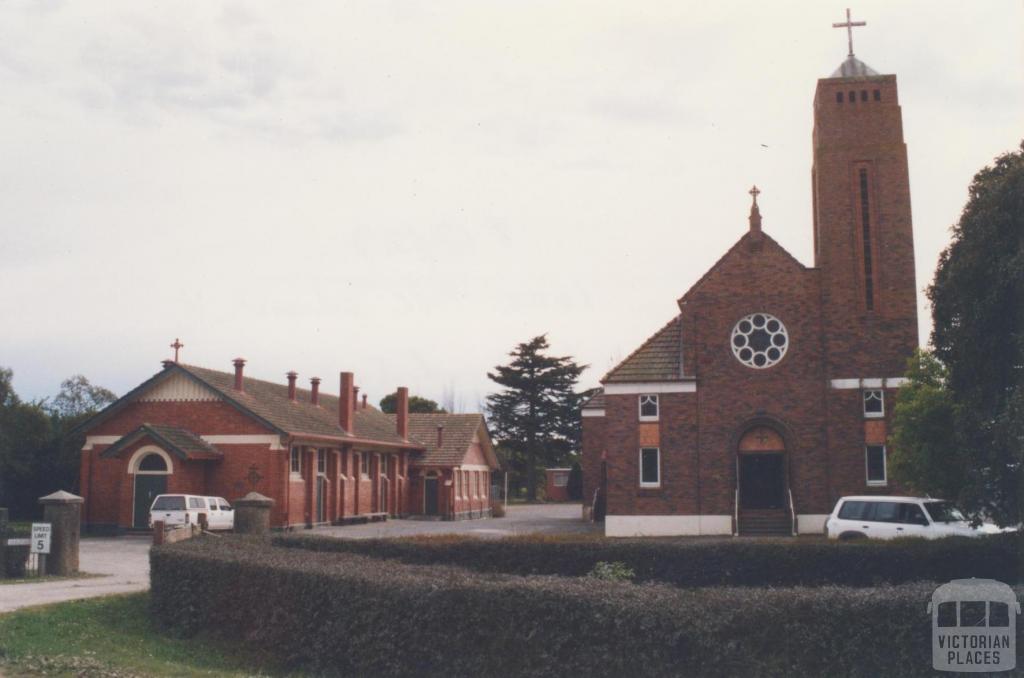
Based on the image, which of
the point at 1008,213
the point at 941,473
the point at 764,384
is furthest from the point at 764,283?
the point at 1008,213

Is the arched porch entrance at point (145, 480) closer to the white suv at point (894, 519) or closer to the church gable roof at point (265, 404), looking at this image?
the church gable roof at point (265, 404)

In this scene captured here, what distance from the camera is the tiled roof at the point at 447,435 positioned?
50.5m

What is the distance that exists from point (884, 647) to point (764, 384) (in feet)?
77.7

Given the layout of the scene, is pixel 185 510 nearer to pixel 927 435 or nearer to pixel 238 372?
pixel 238 372

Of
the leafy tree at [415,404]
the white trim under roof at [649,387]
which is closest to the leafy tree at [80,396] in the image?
the leafy tree at [415,404]

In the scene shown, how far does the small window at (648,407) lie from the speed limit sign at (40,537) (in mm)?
19175

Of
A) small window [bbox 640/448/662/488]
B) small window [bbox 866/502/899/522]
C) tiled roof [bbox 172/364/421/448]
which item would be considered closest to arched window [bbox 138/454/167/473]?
tiled roof [bbox 172/364/421/448]

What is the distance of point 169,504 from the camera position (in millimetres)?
32156

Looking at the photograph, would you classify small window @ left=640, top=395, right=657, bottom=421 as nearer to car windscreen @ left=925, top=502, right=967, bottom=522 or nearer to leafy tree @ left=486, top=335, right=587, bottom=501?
car windscreen @ left=925, top=502, right=967, bottom=522

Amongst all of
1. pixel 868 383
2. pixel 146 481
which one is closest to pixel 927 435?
pixel 868 383

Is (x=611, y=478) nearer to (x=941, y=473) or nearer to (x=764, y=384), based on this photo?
(x=764, y=384)

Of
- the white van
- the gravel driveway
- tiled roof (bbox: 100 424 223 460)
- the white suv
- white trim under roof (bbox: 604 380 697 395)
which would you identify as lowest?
the gravel driveway

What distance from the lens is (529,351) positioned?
78.0 metres

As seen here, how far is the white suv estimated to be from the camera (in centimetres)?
2030
